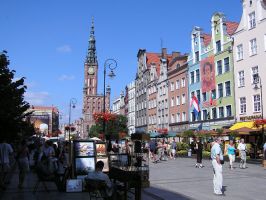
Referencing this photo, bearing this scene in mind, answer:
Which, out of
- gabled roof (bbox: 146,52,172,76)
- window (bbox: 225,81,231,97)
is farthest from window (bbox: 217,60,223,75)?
gabled roof (bbox: 146,52,172,76)

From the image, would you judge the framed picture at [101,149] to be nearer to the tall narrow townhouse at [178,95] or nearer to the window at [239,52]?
the window at [239,52]

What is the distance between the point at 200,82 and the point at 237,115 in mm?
9781

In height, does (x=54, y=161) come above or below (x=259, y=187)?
above

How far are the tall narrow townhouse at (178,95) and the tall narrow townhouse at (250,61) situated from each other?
525 inches

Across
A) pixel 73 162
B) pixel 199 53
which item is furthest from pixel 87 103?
pixel 73 162

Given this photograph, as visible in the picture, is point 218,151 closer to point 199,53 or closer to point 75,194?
point 75,194

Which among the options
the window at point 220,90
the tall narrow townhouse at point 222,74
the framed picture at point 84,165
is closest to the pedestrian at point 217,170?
the framed picture at point 84,165

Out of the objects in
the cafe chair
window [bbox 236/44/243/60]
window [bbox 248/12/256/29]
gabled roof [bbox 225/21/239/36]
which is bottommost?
the cafe chair

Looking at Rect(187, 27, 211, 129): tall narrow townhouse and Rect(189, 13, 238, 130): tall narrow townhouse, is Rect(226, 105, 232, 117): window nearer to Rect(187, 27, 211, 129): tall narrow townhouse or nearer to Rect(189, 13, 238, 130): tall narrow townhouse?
Rect(189, 13, 238, 130): tall narrow townhouse

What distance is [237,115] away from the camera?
1732 inches

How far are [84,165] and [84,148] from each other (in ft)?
2.22

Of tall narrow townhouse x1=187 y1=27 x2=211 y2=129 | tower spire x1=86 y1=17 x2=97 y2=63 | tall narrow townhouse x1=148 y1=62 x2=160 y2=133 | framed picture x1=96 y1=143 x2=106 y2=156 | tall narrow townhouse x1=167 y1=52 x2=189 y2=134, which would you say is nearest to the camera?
Answer: framed picture x1=96 y1=143 x2=106 y2=156

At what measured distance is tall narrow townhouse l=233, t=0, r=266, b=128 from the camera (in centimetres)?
4009

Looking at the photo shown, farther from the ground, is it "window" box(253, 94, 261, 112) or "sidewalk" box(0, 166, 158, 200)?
"window" box(253, 94, 261, 112)
